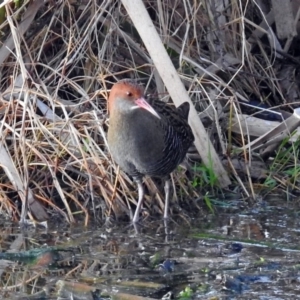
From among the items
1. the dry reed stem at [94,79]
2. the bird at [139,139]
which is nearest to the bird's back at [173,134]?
the bird at [139,139]

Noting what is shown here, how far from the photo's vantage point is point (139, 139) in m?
5.03

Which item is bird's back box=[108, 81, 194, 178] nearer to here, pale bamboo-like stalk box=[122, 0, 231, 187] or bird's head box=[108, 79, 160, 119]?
bird's head box=[108, 79, 160, 119]

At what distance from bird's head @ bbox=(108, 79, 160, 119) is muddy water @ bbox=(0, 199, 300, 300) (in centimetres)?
65

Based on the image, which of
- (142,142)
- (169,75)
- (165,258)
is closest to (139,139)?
(142,142)

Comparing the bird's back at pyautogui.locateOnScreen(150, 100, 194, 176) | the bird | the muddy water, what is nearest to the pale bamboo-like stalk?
the bird's back at pyautogui.locateOnScreen(150, 100, 194, 176)

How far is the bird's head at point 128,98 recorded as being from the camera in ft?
16.0

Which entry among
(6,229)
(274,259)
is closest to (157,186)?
(6,229)

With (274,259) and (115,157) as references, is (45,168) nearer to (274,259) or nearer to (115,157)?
(115,157)

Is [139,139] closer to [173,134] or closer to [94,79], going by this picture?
[173,134]

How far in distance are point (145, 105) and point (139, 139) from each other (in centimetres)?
26

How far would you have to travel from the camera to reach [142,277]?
3881 mm

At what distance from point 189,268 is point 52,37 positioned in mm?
2422

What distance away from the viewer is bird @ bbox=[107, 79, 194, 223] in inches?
195

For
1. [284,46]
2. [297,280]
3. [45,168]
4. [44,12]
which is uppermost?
[44,12]
